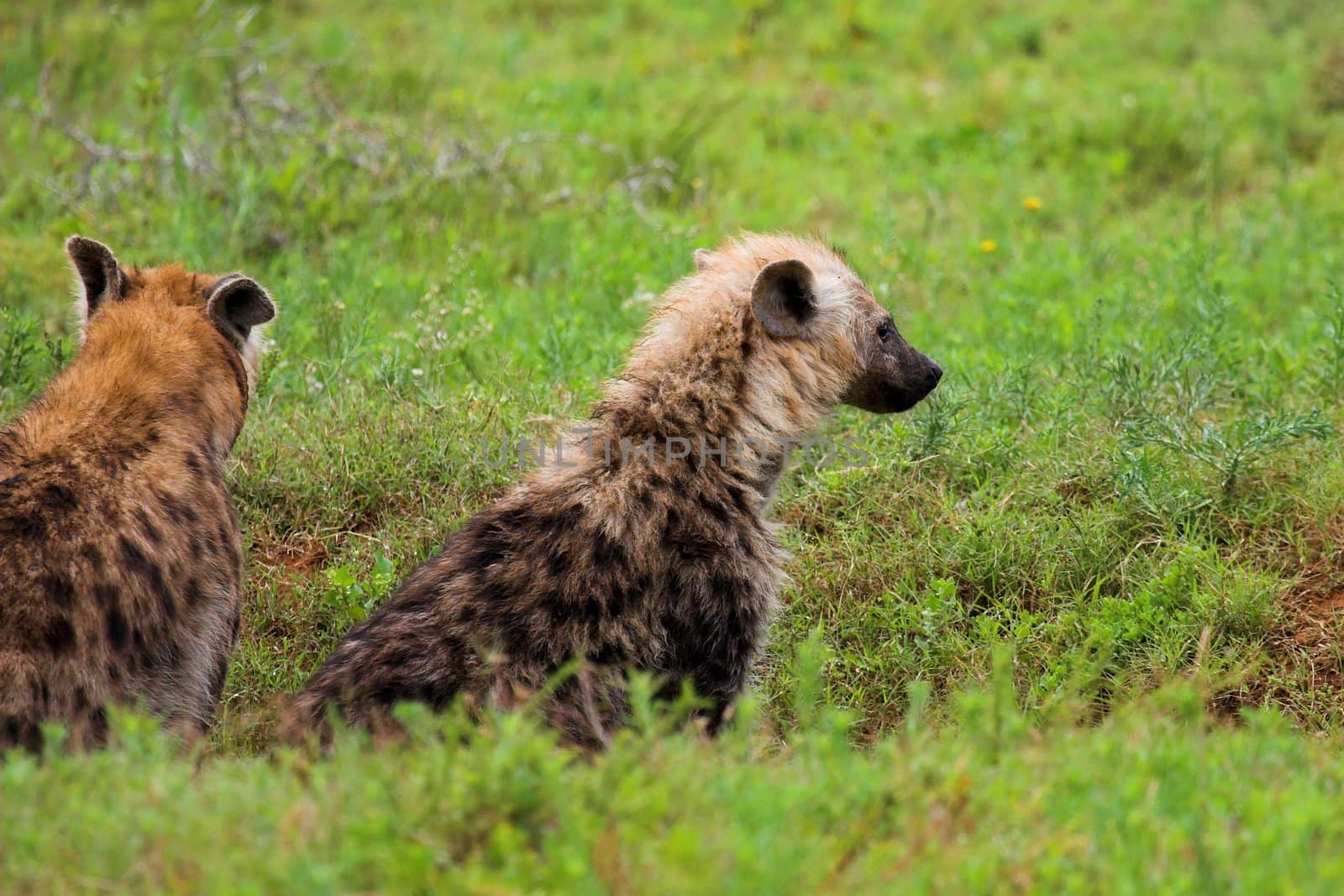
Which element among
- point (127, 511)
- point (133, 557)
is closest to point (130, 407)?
point (127, 511)

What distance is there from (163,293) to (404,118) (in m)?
3.96

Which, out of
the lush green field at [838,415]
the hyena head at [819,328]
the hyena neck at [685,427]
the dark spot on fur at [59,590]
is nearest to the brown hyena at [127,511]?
the dark spot on fur at [59,590]

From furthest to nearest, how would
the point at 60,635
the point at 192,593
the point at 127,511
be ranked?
the point at 192,593, the point at 127,511, the point at 60,635

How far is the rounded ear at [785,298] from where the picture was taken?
443 cm

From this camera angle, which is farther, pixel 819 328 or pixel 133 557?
pixel 819 328

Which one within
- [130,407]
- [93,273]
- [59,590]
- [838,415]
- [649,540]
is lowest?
[838,415]

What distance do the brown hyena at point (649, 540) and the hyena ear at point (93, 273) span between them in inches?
49.0

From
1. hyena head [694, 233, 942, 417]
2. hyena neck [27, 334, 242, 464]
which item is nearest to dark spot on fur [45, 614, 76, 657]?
hyena neck [27, 334, 242, 464]

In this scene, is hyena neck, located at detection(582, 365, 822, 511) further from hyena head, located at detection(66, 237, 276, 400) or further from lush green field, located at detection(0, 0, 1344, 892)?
hyena head, located at detection(66, 237, 276, 400)

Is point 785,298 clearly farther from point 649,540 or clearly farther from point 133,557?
point 133,557

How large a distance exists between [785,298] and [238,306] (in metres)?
1.59

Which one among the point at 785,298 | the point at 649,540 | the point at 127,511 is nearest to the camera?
the point at 127,511

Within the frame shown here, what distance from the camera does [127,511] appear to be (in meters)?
3.95

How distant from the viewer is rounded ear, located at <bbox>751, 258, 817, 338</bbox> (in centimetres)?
443
